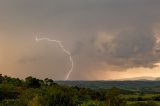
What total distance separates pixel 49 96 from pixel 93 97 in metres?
78.9

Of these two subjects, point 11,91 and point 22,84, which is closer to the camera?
point 11,91

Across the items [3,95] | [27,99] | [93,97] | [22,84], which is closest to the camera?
[27,99]

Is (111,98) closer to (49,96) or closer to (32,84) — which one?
(49,96)

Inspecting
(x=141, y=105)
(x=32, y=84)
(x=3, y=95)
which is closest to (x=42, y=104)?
(x=141, y=105)

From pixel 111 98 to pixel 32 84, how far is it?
9561cm

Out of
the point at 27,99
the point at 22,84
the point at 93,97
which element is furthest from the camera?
the point at 22,84

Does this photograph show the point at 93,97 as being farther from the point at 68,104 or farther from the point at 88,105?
the point at 68,104

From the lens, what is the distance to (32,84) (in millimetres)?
198875

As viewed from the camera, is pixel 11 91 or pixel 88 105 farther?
pixel 11 91

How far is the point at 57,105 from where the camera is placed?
106 m

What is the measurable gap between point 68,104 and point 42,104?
29.2 feet

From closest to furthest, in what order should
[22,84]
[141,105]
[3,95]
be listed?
[141,105], [3,95], [22,84]

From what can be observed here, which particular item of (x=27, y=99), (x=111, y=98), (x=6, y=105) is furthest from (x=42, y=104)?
(x=6, y=105)

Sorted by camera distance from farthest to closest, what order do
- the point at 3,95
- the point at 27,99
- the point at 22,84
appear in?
the point at 22,84 → the point at 3,95 → the point at 27,99
